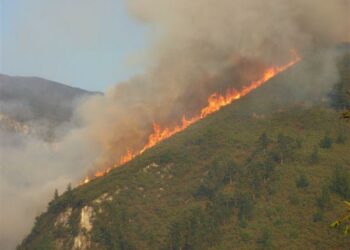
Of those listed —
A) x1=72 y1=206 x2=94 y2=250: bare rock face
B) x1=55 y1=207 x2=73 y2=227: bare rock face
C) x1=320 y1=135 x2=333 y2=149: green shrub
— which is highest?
x1=320 y1=135 x2=333 y2=149: green shrub

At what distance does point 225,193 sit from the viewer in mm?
117938

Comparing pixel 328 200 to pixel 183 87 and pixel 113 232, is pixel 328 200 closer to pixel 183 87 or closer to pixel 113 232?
pixel 113 232

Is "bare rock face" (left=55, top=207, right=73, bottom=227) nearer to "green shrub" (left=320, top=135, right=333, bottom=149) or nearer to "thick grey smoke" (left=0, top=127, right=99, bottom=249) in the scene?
"thick grey smoke" (left=0, top=127, right=99, bottom=249)

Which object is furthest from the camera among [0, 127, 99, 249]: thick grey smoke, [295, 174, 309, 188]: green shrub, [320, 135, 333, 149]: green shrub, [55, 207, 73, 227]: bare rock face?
[0, 127, 99, 249]: thick grey smoke

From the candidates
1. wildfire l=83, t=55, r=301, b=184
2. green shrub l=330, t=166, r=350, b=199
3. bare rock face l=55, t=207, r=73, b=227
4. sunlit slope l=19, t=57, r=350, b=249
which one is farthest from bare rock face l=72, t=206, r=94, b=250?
green shrub l=330, t=166, r=350, b=199

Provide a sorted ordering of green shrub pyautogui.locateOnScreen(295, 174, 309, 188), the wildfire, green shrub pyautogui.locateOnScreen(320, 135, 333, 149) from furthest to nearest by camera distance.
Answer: the wildfire
green shrub pyautogui.locateOnScreen(320, 135, 333, 149)
green shrub pyautogui.locateOnScreen(295, 174, 309, 188)

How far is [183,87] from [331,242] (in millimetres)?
103066

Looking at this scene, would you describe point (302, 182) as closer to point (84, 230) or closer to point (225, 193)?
point (225, 193)

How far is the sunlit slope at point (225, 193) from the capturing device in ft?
340

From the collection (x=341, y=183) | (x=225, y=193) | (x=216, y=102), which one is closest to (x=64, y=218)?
(x=225, y=193)

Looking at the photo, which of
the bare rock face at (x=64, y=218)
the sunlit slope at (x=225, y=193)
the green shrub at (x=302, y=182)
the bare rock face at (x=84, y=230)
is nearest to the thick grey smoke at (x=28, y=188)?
the sunlit slope at (x=225, y=193)

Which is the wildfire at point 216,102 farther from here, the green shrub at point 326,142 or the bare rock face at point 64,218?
the green shrub at point 326,142

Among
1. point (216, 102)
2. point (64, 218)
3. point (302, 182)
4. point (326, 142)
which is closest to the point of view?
point (302, 182)

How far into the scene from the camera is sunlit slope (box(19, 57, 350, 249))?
103625 mm
